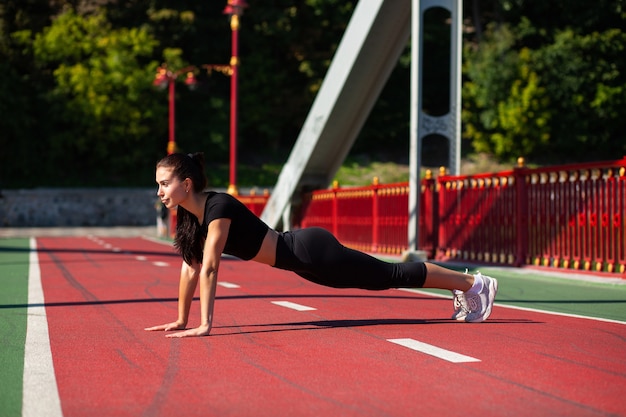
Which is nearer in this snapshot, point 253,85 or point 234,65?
point 234,65

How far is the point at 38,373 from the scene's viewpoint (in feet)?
17.9

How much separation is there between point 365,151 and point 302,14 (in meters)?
11.6

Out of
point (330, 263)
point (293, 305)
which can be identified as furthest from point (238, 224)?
point (293, 305)

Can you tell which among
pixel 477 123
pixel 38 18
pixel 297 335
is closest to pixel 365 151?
pixel 477 123

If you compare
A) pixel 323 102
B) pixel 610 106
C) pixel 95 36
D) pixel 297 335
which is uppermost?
pixel 95 36

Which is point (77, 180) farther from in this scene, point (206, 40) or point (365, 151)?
point (365, 151)

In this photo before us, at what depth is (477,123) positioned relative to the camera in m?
67.9

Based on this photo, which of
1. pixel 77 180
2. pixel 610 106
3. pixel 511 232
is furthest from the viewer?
pixel 77 180

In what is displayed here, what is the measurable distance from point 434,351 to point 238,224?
1.70 meters

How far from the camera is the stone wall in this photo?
60625 millimetres

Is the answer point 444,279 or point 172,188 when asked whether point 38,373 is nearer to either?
point 172,188

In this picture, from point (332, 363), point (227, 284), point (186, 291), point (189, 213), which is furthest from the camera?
point (227, 284)

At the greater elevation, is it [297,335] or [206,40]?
[206,40]

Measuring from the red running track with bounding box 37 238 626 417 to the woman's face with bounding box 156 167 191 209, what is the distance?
98 centimetres
